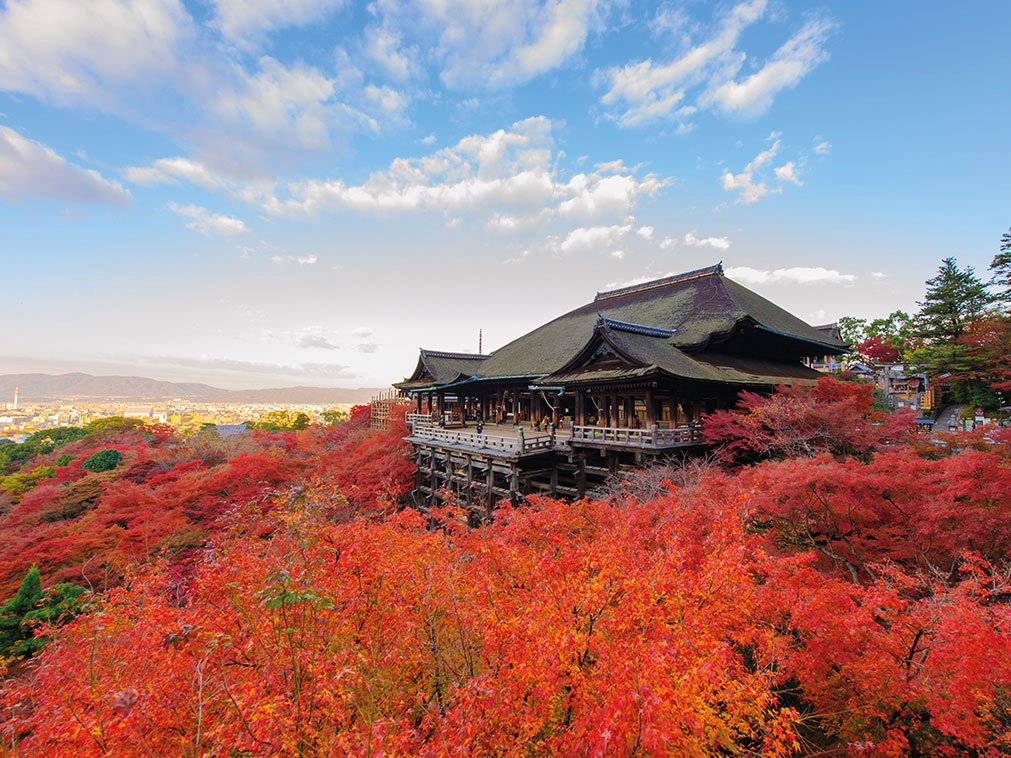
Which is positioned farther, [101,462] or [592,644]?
[101,462]

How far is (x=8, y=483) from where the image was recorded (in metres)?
22.9

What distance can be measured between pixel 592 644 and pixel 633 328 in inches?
634

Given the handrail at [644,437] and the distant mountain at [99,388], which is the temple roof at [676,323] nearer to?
the handrail at [644,437]

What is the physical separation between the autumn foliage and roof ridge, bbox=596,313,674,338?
9.64 meters

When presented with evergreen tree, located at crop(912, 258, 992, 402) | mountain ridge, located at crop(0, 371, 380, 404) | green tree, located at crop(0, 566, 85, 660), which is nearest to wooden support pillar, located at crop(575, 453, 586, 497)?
green tree, located at crop(0, 566, 85, 660)

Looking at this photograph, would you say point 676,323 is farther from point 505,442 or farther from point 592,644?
point 592,644

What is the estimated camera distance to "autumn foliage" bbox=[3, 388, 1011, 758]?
13.7 feet

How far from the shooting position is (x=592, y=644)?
194 inches

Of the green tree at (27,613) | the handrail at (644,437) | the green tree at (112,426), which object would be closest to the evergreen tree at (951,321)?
the handrail at (644,437)

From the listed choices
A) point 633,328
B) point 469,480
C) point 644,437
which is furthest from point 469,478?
point 633,328

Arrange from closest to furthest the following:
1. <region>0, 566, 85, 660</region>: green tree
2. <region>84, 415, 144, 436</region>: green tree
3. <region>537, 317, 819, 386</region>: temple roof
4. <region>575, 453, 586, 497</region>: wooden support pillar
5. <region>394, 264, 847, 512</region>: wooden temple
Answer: <region>0, 566, 85, 660</region>: green tree, <region>537, 317, 819, 386</region>: temple roof, <region>394, 264, 847, 512</region>: wooden temple, <region>575, 453, 586, 497</region>: wooden support pillar, <region>84, 415, 144, 436</region>: green tree

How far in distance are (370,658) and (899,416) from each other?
14.5 meters

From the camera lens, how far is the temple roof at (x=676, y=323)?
19.6 m

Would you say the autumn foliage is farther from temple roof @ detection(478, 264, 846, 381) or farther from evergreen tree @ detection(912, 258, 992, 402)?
evergreen tree @ detection(912, 258, 992, 402)
